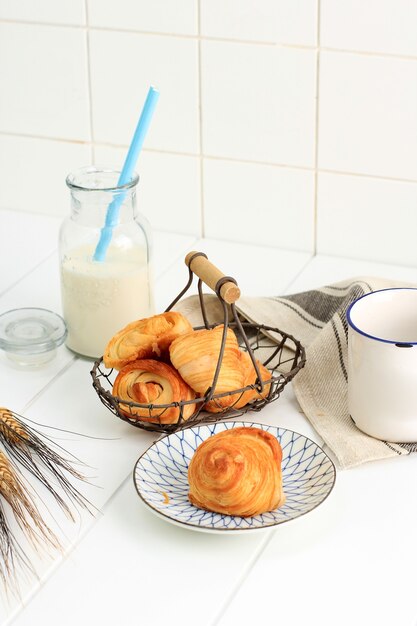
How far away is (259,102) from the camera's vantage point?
4.36 feet

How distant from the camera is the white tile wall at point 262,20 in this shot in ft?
4.14

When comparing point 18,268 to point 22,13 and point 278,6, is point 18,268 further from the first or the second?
point 278,6

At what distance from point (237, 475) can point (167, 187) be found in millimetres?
681

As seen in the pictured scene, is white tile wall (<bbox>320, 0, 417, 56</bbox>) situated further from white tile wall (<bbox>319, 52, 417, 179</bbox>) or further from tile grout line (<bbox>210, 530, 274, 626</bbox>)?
tile grout line (<bbox>210, 530, 274, 626</bbox>)

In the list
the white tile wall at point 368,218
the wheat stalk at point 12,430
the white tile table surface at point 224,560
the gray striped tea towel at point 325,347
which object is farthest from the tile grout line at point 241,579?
the white tile wall at point 368,218

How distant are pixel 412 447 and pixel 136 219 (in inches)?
15.2

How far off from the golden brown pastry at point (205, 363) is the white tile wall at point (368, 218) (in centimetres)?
43

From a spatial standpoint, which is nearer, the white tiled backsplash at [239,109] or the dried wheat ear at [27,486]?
the dried wheat ear at [27,486]

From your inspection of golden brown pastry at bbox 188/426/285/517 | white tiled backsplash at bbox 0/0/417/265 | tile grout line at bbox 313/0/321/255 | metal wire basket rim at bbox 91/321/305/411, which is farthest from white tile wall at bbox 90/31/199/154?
golden brown pastry at bbox 188/426/285/517

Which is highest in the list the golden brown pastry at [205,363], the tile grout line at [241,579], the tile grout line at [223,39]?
the tile grout line at [223,39]

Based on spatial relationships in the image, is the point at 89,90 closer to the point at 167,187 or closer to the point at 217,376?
the point at 167,187

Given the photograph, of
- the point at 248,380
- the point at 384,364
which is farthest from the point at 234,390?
the point at 384,364

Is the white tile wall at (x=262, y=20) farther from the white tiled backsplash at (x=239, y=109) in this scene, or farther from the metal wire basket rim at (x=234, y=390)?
the metal wire basket rim at (x=234, y=390)

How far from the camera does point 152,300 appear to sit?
115cm
